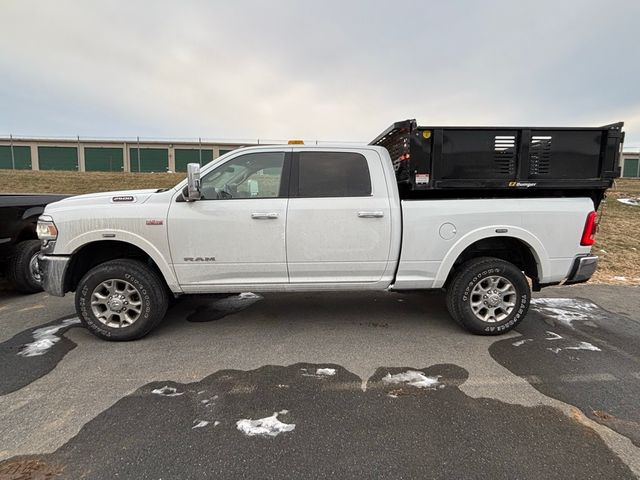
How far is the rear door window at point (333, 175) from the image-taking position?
381 centimetres

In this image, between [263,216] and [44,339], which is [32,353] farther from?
[263,216]

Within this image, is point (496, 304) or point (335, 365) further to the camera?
point (496, 304)

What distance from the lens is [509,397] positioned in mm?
2803

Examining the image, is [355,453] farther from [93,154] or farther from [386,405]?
[93,154]

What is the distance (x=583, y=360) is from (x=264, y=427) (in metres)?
2.99

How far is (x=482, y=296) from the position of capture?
393 centimetres

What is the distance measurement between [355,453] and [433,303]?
3.20 meters

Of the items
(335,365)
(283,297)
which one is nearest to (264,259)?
(335,365)

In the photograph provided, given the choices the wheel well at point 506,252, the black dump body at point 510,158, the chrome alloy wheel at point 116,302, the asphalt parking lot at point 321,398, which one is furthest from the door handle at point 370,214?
the chrome alloy wheel at point 116,302

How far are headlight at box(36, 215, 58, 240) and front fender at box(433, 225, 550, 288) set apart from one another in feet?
13.1

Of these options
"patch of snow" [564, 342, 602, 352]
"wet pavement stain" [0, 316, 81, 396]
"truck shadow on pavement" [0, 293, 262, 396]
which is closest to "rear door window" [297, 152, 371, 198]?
"truck shadow on pavement" [0, 293, 262, 396]

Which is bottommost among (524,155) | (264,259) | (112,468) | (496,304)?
(112,468)

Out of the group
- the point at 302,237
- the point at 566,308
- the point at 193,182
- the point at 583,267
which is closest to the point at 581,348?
the point at 583,267

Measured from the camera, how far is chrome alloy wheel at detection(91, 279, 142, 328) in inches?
146
